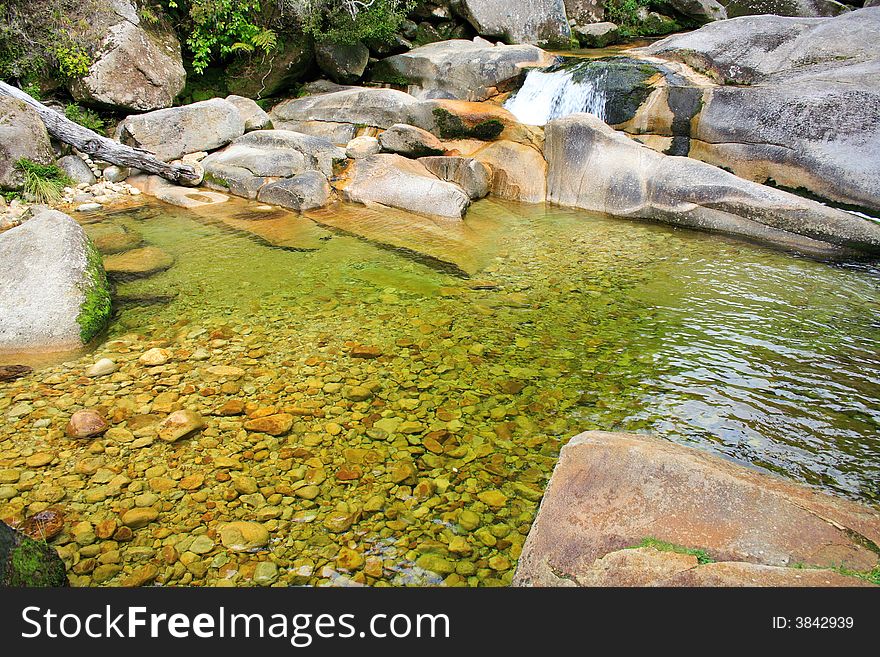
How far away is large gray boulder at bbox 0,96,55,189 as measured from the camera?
934 centimetres

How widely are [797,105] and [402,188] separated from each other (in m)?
7.05

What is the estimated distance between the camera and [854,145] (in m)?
8.67

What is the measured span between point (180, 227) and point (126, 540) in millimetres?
6891

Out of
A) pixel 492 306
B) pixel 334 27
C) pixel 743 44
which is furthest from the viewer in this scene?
pixel 334 27

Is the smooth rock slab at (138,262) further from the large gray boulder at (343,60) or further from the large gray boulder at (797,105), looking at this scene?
the large gray boulder at (343,60)

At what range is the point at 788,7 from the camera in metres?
17.6

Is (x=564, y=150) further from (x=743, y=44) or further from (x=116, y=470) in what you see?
(x=116, y=470)

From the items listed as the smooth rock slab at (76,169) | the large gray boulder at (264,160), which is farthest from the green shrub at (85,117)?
the large gray boulder at (264,160)

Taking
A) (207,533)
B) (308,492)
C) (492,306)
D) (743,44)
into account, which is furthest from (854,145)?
Result: (207,533)

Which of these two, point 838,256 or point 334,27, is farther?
point 334,27

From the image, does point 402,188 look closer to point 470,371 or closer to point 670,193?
point 670,193

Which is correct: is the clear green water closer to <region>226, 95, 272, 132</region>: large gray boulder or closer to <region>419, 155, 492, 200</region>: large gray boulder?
<region>419, 155, 492, 200</region>: large gray boulder

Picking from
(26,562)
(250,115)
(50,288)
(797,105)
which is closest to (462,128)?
(250,115)

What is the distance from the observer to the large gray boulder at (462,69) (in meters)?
14.3
